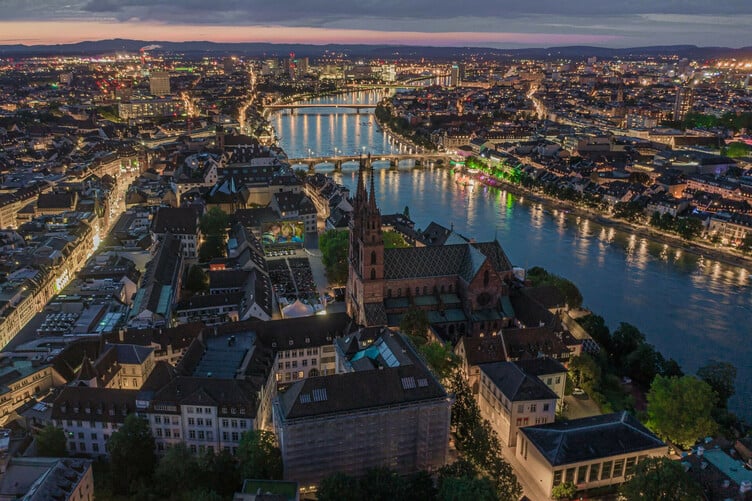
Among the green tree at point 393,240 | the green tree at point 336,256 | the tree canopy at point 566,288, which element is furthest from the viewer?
the green tree at point 393,240

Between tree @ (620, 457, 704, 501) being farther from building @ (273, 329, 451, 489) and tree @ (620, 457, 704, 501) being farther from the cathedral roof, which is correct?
the cathedral roof

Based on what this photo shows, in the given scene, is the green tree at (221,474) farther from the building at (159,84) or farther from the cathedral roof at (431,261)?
the building at (159,84)

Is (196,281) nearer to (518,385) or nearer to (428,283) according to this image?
(428,283)

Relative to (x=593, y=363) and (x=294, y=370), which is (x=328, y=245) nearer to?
(x=294, y=370)

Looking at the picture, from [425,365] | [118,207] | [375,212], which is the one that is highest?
[375,212]

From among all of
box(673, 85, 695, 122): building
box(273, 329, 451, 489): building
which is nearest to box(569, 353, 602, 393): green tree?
box(273, 329, 451, 489): building

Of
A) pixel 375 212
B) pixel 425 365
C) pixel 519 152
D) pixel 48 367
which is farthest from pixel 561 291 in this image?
pixel 519 152

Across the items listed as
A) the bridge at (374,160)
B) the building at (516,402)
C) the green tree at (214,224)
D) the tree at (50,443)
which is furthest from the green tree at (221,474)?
the bridge at (374,160)

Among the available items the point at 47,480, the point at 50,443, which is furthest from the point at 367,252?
the point at 47,480
